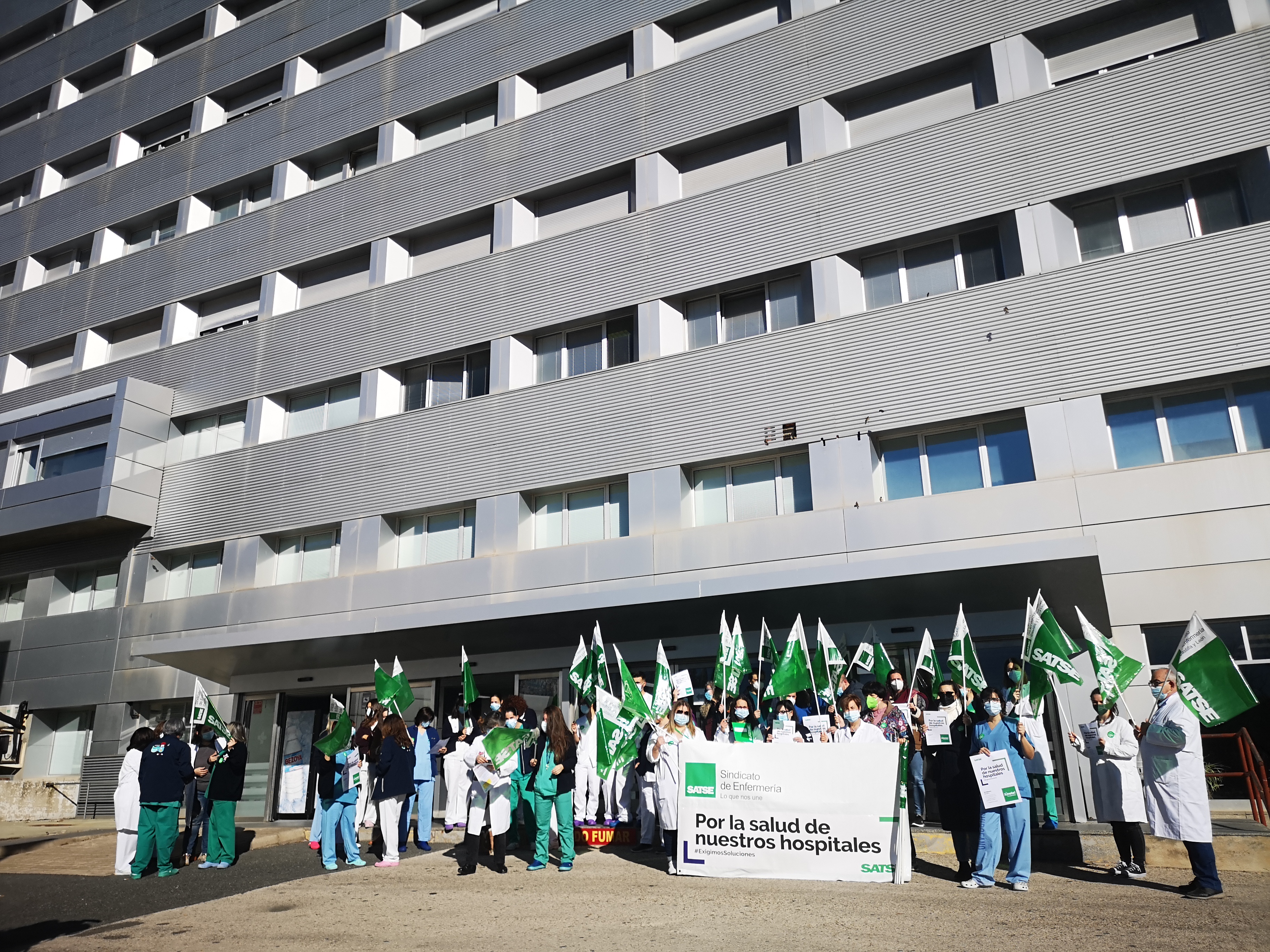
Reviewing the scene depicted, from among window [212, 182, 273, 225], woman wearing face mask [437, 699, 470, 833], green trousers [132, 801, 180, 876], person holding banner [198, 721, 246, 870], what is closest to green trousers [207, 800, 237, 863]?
person holding banner [198, 721, 246, 870]

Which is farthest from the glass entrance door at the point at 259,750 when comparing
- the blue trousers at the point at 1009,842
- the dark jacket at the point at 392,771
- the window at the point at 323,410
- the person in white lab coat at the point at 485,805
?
the blue trousers at the point at 1009,842

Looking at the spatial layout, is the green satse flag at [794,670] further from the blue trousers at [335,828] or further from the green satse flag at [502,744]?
the blue trousers at [335,828]

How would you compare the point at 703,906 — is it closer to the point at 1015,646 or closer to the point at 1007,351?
the point at 1015,646

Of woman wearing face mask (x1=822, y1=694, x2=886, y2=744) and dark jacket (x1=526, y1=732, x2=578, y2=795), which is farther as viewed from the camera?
dark jacket (x1=526, y1=732, x2=578, y2=795)

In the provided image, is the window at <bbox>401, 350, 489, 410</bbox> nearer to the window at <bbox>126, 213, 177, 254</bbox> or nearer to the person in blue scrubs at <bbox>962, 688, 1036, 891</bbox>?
the window at <bbox>126, 213, 177, 254</bbox>

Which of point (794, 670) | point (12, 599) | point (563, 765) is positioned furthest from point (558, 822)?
point (12, 599)

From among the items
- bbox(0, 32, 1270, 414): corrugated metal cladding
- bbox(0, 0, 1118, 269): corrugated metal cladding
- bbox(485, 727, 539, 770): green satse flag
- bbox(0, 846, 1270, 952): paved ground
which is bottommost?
bbox(0, 846, 1270, 952): paved ground

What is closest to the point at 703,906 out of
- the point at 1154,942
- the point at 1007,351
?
the point at 1154,942

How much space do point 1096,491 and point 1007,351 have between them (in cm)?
279

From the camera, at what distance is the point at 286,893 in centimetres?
1023

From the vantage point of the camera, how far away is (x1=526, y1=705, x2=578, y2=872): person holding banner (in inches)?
436

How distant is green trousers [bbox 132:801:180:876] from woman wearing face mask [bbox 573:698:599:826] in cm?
530

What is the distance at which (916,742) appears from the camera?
452 inches

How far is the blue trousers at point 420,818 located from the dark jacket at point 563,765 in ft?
7.74
